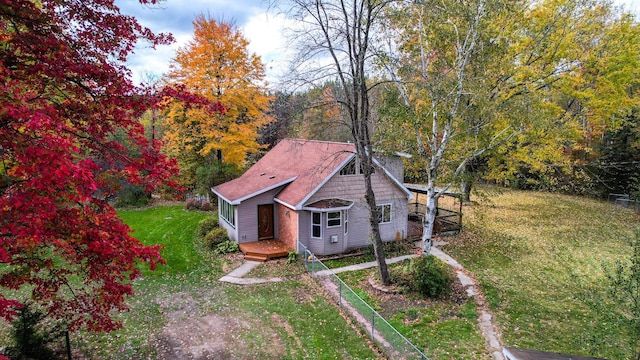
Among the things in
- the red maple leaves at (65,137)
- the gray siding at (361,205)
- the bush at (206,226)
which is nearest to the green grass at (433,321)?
the gray siding at (361,205)

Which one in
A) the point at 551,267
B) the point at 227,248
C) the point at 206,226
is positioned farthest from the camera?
the point at 206,226

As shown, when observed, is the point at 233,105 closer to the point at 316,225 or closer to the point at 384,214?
the point at 316,225

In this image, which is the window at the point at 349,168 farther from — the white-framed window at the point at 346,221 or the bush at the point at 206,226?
the bush at the point at 206,226

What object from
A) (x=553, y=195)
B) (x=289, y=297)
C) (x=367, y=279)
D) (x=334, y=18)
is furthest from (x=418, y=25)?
(x=553, y=195)

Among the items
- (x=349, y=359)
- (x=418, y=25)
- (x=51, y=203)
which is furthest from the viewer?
(x=418, y=25)

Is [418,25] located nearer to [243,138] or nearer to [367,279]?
[367,279]

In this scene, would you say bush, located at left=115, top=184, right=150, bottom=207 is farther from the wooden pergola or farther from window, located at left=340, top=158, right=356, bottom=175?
the wooden pergola

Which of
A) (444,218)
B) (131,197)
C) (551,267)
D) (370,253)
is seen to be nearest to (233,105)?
(131,197)
